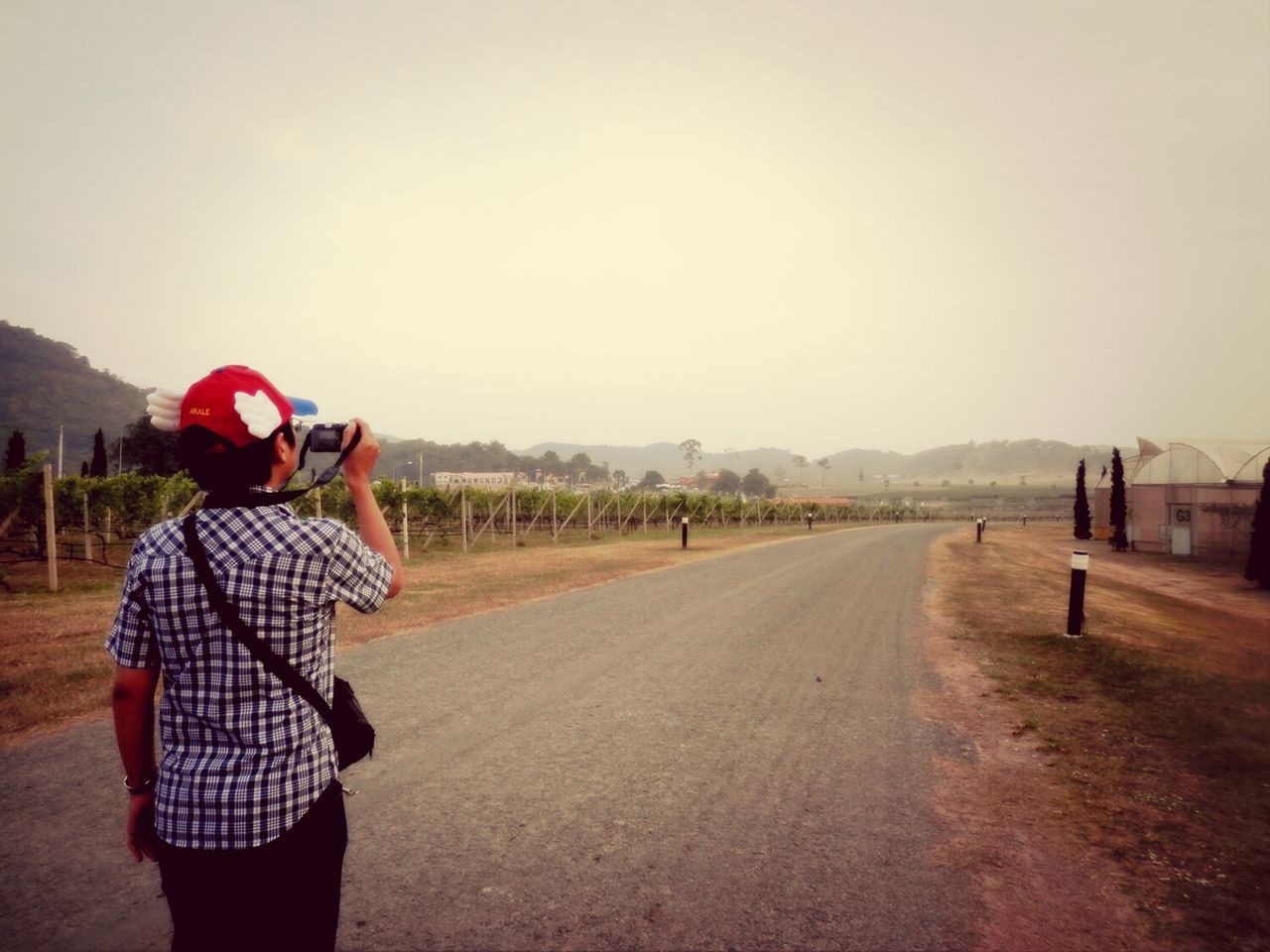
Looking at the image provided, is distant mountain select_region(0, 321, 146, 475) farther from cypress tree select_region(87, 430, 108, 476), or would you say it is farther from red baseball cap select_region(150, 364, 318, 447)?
red baseball cap select_region(150, 364, 318, 447)

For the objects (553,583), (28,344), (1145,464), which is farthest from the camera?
(28,344)

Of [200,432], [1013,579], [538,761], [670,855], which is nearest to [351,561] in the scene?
[200,432]

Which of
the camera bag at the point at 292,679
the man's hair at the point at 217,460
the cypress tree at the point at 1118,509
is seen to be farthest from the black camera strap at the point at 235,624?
the cypress tree at the point at 1118,509

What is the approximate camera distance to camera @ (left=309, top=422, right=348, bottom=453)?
79.8 inches

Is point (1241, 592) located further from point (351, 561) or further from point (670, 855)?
point (351, 561)

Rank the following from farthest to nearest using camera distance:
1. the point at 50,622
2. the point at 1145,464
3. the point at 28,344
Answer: the point at 28,344, the point at 1145,464, the point at 50,622

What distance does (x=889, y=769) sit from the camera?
4.79 metres

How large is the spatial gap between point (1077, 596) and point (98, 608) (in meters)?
14.2

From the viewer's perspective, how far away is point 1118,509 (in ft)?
108

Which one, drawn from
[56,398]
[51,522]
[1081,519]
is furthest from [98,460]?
[56,398]

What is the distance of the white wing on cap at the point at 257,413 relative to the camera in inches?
67.8

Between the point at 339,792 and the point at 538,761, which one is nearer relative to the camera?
the point at 339,792

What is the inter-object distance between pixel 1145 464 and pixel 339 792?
130 feet

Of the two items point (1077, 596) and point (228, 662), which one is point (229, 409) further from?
point (1077, 596)
